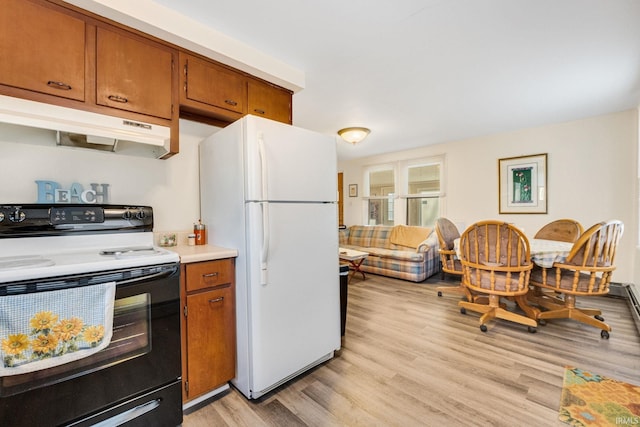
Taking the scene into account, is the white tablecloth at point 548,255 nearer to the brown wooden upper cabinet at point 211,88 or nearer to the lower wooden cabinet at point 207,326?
the lower wooden cabinet at point 207,326

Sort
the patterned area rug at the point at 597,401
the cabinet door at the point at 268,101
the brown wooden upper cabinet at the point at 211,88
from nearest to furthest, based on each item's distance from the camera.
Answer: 1. the patterned area rug at the point at 597,401
2. the brown wooden upper cabinet at the point at 211,88
3. the cabinet door at the point at 268,101

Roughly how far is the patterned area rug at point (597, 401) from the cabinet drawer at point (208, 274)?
6.66ft

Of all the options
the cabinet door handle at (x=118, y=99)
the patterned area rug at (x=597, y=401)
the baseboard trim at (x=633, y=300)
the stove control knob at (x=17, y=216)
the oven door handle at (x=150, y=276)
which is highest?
the cabinet door handle at (x=118, y=99)

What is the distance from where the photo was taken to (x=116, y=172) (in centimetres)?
184

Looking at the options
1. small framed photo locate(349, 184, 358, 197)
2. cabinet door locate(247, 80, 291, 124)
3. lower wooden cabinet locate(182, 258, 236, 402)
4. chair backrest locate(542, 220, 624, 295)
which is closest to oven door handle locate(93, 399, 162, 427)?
lower wooden cabinet locate(182, 258, 236, 402)

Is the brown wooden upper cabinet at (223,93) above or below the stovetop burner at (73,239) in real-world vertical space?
above

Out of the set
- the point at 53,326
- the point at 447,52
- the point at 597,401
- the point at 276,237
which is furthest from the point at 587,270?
the point at 53,326

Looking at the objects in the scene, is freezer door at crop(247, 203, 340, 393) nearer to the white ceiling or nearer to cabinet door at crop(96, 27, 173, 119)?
cabinet door at crop(96, 27, 173, 119)

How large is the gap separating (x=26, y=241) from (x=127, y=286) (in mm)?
676

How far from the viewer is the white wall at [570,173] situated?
137 inches

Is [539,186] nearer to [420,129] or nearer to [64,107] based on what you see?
[420,129]

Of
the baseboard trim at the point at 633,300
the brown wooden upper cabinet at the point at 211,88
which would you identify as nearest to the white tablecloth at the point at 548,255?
the baseboard trim at the point at 633,300

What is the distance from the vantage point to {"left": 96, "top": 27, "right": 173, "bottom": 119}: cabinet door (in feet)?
5.08

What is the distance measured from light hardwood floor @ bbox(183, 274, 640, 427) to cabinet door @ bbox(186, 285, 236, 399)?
5.9 inches
